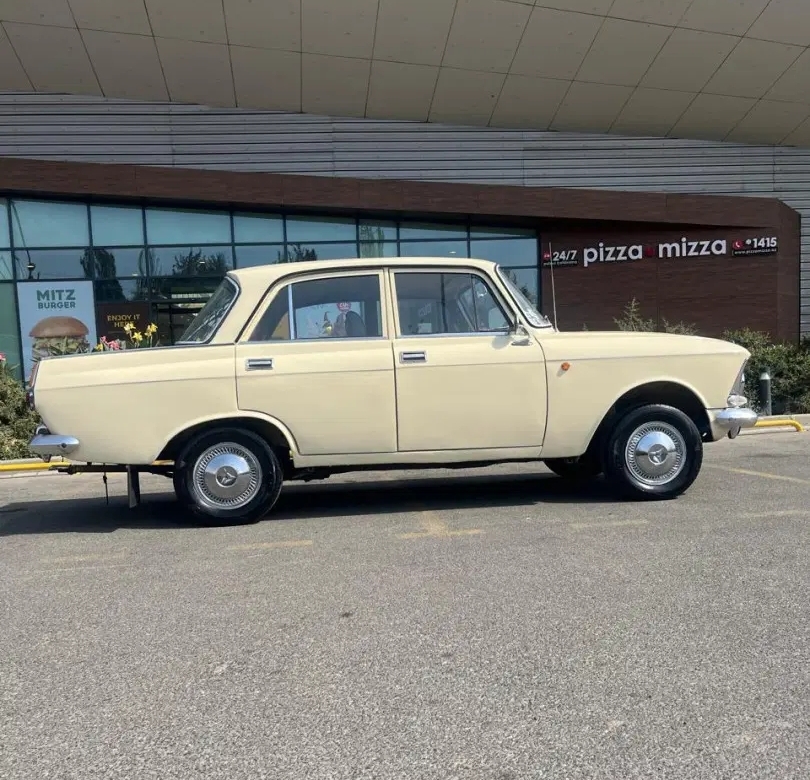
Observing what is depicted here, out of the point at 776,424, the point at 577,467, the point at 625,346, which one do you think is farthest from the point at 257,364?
the point at 776,424

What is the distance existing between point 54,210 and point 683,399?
1581 centimetres

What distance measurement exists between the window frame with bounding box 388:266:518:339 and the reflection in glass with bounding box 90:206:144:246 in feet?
44.1

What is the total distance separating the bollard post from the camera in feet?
38.7

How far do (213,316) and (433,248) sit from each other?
12.8 metres

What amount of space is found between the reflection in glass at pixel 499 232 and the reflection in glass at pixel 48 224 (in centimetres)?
946

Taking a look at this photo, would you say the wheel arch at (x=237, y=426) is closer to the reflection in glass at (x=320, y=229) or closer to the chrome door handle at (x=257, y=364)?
the chrome door handle at (x=257, y=364)

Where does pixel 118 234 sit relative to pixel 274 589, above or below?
above

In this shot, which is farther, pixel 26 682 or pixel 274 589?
→ pixel 274 589

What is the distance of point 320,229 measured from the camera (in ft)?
57.1

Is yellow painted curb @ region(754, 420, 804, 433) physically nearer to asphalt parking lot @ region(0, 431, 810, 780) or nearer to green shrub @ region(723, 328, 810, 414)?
green shrub @ region(723, 328, 810, 414)

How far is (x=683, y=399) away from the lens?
5.70m

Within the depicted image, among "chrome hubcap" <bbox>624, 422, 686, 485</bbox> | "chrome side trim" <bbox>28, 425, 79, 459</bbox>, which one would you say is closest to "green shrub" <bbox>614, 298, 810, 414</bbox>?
"chrome hubcap" <bbox>624, 422, 686, 485</bbox>

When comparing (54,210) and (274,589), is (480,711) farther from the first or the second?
(54,210)

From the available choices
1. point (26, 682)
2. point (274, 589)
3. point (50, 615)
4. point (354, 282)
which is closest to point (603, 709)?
point (274, 589)
